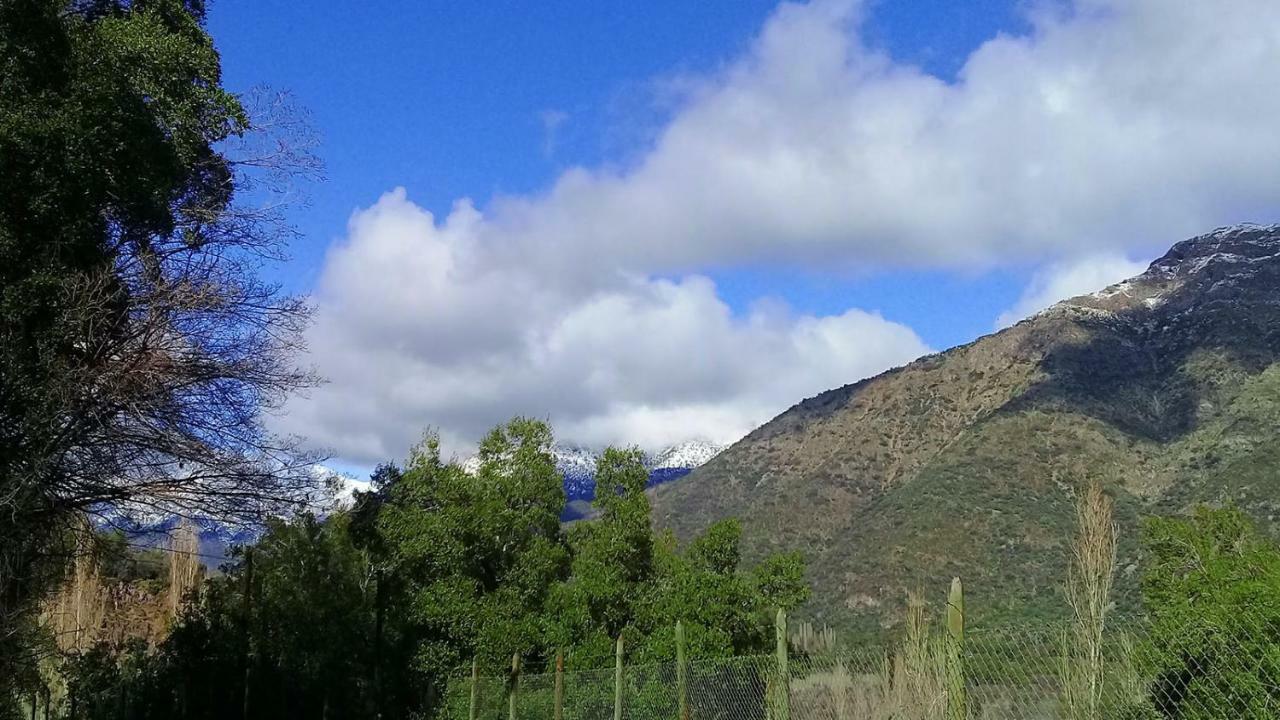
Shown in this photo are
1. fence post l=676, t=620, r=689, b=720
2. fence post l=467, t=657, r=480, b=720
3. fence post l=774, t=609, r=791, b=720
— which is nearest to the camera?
fence post l=774, t=609, r=791, b=720

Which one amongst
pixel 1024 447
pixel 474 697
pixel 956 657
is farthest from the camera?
pixel 1024 447

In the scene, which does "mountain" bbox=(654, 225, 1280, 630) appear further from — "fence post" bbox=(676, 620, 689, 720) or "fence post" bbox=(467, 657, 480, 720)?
"fence post" bbox=(676, 620, 689, 720)

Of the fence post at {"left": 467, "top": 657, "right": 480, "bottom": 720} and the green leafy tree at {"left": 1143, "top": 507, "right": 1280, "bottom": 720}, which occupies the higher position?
the green leafy tree at {"left": 1143, "top": 507, "right": 1280, "bottom": 720}

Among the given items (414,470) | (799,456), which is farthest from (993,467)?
(414,470)

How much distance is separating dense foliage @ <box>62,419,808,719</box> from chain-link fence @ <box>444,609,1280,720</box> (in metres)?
7.96

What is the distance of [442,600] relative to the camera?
71.2 feet

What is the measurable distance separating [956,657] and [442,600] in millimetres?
17082

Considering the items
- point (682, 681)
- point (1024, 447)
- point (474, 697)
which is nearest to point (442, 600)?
point (474, 697)

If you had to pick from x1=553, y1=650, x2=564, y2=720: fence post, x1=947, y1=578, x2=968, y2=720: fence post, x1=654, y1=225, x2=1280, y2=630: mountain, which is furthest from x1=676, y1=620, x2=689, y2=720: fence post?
x1=654, y1=225, x2=1280, y2=630: mountain

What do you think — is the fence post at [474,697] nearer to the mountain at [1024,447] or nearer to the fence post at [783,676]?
the fence post at [783,676]

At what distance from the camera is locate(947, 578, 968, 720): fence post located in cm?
575

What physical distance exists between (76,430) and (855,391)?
51.4 meters

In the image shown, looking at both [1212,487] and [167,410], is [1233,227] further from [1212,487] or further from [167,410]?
[167,410]

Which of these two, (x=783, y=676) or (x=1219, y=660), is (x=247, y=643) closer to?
(x=783, y=676)
